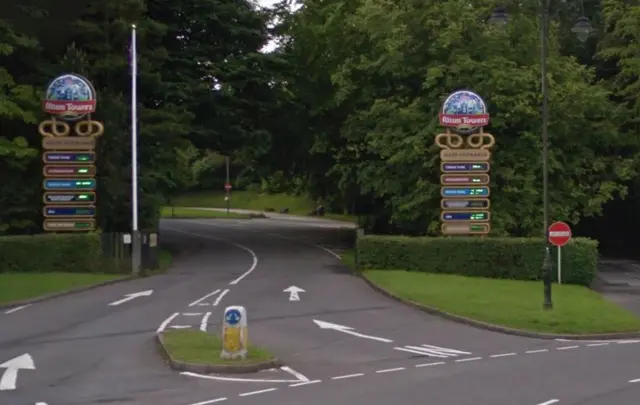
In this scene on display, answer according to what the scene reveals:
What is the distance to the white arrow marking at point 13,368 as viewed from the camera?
15.5 metres

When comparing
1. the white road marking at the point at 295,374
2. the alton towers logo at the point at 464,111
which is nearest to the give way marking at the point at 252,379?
the white road marking at the point at 295,374

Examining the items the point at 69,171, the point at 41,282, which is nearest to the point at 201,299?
the point at 41,282

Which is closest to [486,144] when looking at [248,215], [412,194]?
[412,194]

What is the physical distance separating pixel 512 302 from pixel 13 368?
16414mm

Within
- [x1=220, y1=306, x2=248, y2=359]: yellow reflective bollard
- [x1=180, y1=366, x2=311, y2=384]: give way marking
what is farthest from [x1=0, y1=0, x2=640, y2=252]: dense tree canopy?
[x1=180, y1=366, x2=311, y2=384]: give way marking

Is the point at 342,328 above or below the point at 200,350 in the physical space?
below

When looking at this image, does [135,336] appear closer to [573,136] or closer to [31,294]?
[31,294]

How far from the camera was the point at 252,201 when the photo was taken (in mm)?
115938

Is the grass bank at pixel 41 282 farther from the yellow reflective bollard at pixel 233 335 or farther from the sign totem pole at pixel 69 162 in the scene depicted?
the yellow reflective bollard at pixel 233 335

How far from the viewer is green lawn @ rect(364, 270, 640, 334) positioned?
24.9 metres

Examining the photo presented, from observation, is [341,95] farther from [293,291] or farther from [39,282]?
[39,282]

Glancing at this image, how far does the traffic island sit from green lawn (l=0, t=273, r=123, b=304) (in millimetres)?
10652

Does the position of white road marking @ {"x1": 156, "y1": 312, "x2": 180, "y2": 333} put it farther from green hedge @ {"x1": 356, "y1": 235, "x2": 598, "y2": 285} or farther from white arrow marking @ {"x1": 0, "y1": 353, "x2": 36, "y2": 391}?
green hedge @ {"x1": 356, "y1": 235, "x2": 598, "y2": 285}

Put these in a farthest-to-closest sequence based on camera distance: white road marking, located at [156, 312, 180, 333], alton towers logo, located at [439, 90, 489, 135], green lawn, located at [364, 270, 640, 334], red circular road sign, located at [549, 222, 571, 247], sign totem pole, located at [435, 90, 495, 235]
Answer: sign totem pole, located at [435, 90, 495, 235]
alton towers logo, located at [439, 90, 489, 135]
red circular road sign, located at [549, 222, 571, 247]
green lawn, located at [364, 270, 640, 334]
white road marking, located at [156, 312, 180, 333]
